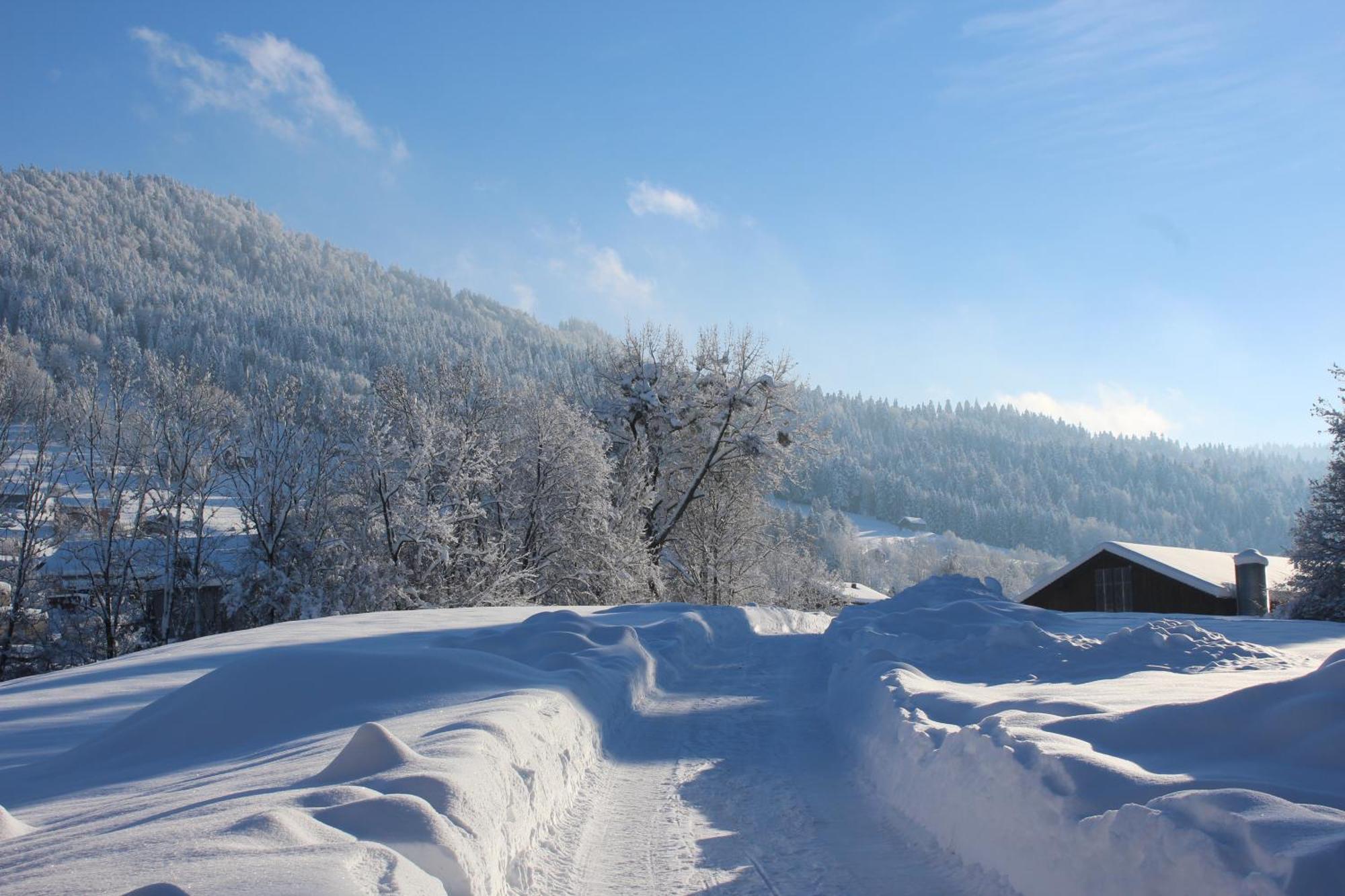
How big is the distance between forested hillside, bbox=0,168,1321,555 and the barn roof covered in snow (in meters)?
72.3

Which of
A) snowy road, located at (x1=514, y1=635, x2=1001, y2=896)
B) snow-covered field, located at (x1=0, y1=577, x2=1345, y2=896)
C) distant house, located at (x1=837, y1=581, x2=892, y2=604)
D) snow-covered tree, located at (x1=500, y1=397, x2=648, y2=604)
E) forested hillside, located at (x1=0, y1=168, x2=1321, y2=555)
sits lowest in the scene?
distant house, located at (x1=837, y1=581, x2=892, y2=604)

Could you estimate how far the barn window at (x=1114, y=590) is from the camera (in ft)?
91.9

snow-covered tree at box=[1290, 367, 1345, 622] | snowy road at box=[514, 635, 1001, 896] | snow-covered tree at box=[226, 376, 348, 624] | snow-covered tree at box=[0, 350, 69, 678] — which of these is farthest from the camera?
snow-covered tree at box=[226, 376, 348, 624]

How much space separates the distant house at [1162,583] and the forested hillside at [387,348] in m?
72.5

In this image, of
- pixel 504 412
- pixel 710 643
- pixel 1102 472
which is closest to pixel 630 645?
pixel 710 643

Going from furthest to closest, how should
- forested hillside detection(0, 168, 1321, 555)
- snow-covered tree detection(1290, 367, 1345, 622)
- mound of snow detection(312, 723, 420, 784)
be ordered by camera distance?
forested hillside detection(0, 168, 1321, 555) < snow-covered tree detection(1290, 367, 1345, 622) < mound of snow detection(312, 723, 420, 784)

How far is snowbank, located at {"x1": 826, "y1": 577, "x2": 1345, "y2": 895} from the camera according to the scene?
3.14 m

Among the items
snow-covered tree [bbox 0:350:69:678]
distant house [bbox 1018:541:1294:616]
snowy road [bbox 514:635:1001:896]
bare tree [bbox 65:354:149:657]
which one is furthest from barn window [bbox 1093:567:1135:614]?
snow-covered tree [bbox 0:350:69:678]

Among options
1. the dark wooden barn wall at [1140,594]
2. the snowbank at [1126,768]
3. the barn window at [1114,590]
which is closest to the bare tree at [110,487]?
the snowbank at [1126,768]

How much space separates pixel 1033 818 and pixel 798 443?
3044cm

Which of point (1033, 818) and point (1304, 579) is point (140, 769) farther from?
point (1304, 579)

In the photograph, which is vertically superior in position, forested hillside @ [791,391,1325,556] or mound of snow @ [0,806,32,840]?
forested hillside @ [791,391,1325,556]

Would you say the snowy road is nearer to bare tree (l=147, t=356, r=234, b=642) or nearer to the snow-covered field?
the snow-covered field

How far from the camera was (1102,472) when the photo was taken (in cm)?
15088
